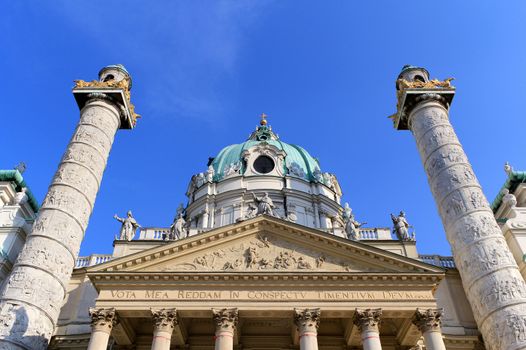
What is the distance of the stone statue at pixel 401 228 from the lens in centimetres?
2256

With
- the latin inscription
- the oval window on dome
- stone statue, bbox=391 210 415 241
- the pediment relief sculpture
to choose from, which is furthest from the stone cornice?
the oval window on dome

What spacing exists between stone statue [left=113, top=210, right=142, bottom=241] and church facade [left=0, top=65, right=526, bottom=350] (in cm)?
6

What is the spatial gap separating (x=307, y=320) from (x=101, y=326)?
7.28 m

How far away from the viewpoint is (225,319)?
56.2 ft

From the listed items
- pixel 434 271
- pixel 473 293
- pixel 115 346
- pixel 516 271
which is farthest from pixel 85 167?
pixel 516 271

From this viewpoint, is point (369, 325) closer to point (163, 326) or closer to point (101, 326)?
point (163, 326)

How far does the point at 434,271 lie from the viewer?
18.0m

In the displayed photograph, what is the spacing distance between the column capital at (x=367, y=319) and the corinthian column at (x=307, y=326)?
1.41 metres

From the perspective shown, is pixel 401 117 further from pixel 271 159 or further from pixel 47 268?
pixel 47 268

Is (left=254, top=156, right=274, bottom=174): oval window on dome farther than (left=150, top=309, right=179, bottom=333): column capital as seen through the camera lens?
Yes

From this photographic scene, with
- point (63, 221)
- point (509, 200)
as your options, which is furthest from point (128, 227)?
point (509, 200)

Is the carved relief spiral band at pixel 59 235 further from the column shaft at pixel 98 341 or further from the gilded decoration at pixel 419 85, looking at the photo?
the gilded decoration at pixel 419 85

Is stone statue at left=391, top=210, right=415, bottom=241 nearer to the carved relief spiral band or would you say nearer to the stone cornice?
the stone cornice

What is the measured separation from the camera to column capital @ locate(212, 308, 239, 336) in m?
17.0
